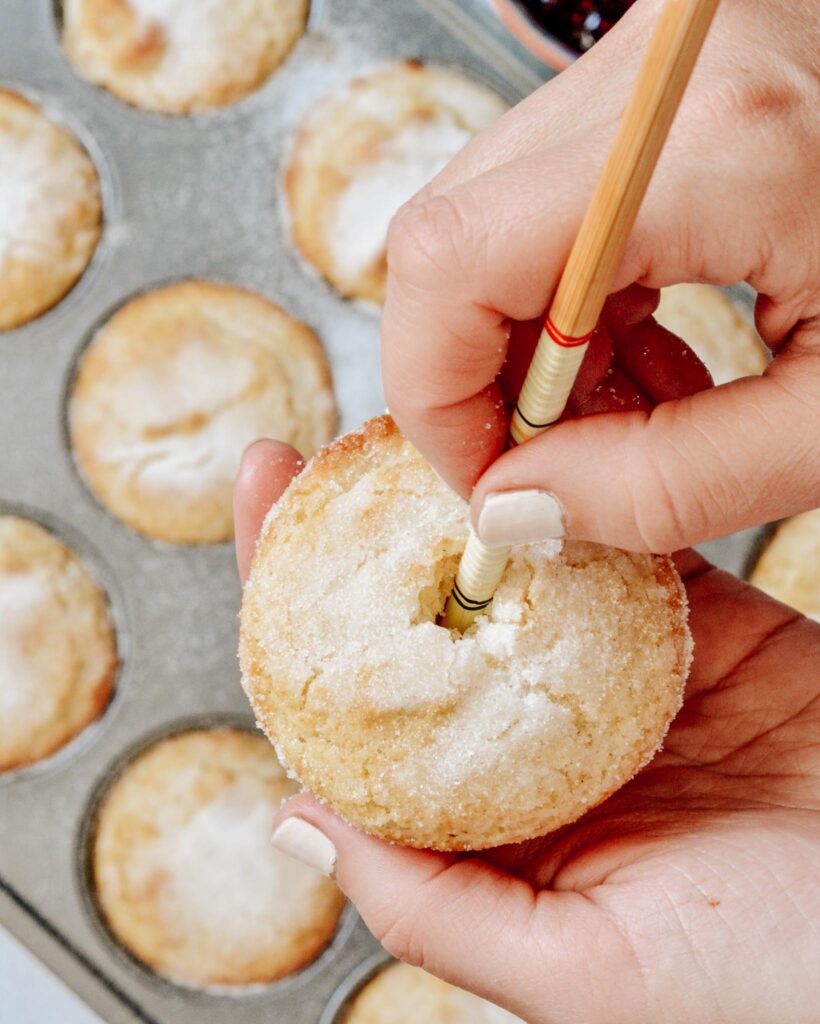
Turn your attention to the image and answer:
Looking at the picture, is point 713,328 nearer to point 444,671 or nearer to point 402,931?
point 444,671

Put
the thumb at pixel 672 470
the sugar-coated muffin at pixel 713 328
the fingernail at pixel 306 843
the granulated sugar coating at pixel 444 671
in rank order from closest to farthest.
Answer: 1. the thumb at pixel 672 470
2. the granulated sugar coating at pixel 444 671
3. the fingernail at pixel 306 843
4. the sugar-coated muffin at pixel 713 328

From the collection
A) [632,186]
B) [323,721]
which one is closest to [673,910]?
[323,721]

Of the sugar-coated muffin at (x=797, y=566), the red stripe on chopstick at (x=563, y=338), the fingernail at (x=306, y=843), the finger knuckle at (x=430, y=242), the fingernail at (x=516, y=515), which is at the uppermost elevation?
the finger knuckle at (x=430, y=242)

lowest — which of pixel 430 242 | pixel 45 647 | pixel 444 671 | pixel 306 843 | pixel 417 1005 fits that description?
pixel 417 1005

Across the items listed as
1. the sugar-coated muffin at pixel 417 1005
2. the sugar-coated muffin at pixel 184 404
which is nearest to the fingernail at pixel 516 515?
the sugar-coated muffin at pixel 184 404

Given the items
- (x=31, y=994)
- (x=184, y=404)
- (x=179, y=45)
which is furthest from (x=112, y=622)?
(x=179, y=45)

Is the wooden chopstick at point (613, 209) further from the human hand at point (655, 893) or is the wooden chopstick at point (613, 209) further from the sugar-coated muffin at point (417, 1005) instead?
the sugar-coated muffin at point (417, 1005)
